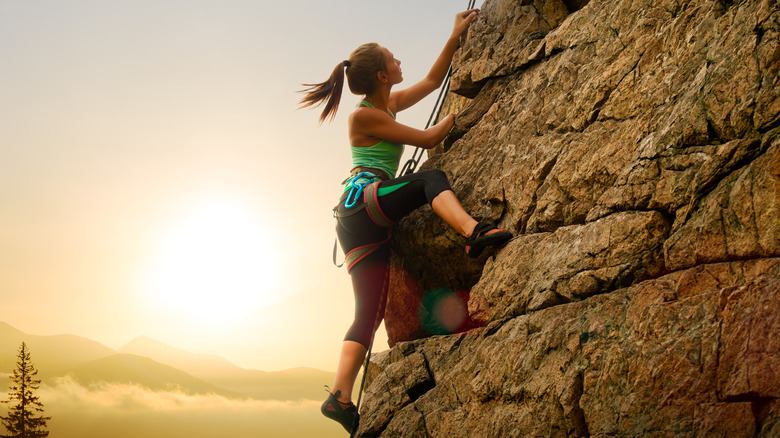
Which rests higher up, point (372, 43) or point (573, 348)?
point (372, 43)

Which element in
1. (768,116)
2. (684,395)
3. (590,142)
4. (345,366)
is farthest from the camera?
(345,366)

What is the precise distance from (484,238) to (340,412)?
2.15 meters

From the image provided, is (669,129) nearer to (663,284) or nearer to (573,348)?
(663,284)

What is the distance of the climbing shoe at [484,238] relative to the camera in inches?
181

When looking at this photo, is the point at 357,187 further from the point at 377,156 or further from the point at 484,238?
the point at 484,238

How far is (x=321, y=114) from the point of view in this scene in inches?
248

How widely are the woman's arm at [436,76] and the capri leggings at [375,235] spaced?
1877 mm

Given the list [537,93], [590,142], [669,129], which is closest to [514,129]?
[537,93]

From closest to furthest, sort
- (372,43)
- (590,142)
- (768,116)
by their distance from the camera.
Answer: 1. (768,116)
2. (590,142)
3. (372,43)

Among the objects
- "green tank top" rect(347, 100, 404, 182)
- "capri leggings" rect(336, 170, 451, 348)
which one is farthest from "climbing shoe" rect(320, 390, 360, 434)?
"green tank top" rect(347, 100, 404, 182)

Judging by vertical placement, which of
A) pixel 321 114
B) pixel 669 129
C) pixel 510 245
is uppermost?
pixel 321 114

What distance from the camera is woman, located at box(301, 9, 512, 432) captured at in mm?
5008

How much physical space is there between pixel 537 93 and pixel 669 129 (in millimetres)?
1762

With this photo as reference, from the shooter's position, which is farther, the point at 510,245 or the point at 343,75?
the point at 343,75
